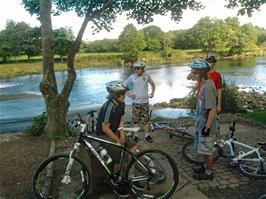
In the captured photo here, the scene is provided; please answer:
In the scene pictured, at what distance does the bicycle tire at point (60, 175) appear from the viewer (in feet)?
16.5

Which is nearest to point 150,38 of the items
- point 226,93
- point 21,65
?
point 21,65

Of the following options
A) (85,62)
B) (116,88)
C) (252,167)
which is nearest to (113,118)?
(116,88)

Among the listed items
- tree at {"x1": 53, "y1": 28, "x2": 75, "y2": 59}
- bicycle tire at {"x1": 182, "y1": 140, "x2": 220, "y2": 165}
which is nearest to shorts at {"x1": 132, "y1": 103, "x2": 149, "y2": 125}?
bicycle tire at {"x1": 182, "y1": 140, "x2": 220, "y2": 165}

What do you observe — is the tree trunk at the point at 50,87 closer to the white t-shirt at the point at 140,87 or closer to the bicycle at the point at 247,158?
the white t-shirt at the point at 140,87

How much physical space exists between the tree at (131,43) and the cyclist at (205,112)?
3169 inches

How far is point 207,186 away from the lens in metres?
5.81

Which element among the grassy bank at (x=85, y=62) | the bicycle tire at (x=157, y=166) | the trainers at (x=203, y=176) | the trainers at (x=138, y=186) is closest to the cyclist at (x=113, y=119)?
the trainers at (x=138, y=186)

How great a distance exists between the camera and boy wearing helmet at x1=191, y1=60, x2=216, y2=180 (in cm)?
565

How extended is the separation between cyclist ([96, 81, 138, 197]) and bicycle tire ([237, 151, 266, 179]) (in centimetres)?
218

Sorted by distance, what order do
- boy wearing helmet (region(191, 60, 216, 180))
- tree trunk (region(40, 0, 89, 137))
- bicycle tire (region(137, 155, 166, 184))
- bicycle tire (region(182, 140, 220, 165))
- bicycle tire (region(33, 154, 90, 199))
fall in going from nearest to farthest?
bicycle tire (region(33, 154, 90, 199)) → bicycle tire (region(137, 155, 166, 184)) → boy wearing helmet (region(191, 60, 216, 180)) → bicycle tire (region(182, 140, 220, 165)) → tree trunk (region(40, 0, 89, 137))

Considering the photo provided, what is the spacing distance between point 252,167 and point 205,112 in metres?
1.38

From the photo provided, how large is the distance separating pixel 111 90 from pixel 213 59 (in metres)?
2.78

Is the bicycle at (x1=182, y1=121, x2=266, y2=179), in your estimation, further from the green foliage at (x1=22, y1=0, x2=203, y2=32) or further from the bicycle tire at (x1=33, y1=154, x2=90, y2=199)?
the green foliage at (x1=22, y1=0, x2=203, y2=32)

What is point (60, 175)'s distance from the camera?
6.00m
